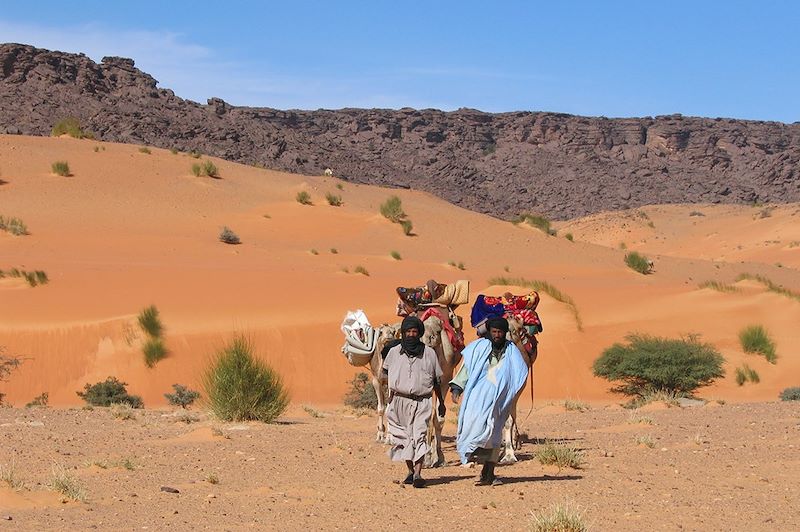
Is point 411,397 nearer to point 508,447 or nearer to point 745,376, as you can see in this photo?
point 508,447

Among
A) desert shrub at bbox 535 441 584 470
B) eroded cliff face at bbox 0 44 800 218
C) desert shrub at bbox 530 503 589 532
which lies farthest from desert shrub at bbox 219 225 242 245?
desert shrub at bbox 530 503 589 532

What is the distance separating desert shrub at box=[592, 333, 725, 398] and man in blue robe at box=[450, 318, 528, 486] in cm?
1344

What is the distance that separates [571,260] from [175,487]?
44931mm

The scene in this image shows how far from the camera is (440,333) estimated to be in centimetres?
1281

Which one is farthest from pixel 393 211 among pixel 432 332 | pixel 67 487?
pixel 67 487

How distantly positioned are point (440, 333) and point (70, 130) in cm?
5529

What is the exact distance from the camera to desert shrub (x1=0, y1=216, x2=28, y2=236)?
Result: 44062 millimetres

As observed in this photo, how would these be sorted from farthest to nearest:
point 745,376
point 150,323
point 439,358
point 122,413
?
point 150,323, point 745,376, point 122,413, point 439,358

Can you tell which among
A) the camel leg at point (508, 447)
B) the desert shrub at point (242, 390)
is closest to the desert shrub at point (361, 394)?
the desert shrub at point (242, 390)

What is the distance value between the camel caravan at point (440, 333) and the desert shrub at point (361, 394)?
726cm

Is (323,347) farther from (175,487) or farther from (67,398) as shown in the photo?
(175,487)

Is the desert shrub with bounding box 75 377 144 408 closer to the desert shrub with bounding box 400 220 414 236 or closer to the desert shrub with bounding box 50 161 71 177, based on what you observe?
the desert shrub with bounding box 400 220 414 236

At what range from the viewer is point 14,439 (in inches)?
575

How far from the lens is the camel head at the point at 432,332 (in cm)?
1257
